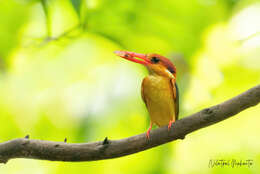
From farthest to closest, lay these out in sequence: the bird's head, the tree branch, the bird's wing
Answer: the bird's wing < the bird's head < the tree branch

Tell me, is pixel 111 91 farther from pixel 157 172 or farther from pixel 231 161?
pixel 231 161

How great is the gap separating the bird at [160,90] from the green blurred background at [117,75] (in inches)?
2.3

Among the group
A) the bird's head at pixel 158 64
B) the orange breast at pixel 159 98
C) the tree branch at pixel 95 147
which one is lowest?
the tree branch at pixel 95 147

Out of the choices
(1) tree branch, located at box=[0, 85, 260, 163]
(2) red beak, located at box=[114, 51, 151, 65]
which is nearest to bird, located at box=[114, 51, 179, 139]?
(2) red beak, located at box=[114, 51, 151, 65]

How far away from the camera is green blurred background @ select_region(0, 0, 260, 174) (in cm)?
154

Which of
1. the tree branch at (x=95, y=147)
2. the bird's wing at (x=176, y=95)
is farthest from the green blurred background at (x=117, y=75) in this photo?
the tree branch at (x=95, y=147)

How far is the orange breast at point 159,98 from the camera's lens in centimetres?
162

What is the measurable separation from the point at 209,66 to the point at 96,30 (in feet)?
2.31

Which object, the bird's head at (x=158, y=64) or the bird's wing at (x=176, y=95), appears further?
the bird's wing at (x=176, y=95)

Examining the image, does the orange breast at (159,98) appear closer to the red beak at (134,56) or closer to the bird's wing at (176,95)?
the bird's wing at (176,95)

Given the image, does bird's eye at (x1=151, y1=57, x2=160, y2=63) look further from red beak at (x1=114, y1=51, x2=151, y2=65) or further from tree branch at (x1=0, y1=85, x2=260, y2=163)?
tree branch at (x1=0, y1=85, x2=260, y2=163)

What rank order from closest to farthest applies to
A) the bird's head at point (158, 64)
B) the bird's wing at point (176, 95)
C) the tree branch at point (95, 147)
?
1. the tree branch at point (95, 147)
2. the bird's head at point (158, 64)
3. the bird's wing at point (176, 95)

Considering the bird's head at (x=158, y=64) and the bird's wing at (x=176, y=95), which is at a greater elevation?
the bird's head at (x=158, y=64)

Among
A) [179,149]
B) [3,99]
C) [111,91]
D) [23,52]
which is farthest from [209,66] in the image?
[3,99]
